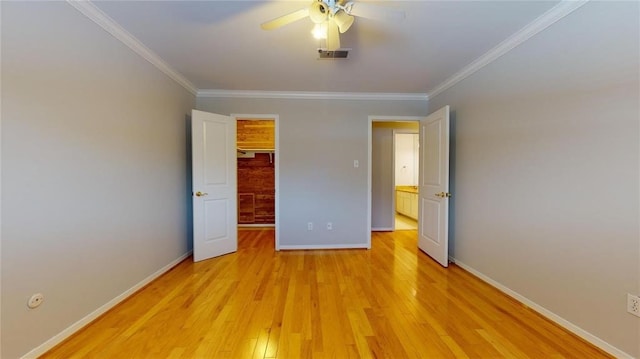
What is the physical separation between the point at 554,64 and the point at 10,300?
12.6 feet

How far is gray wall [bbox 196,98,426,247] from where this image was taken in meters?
3.69

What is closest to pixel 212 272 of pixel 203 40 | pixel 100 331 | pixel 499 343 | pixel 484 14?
pixel 100 331

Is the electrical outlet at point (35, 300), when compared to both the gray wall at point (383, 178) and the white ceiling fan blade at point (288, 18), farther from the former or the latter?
the gray wall at point (383, 178)

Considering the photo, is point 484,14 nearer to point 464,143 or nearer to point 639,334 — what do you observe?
point 464,143

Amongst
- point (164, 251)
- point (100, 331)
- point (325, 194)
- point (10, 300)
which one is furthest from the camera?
point (325, 194)

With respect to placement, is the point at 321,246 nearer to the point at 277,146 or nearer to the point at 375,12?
the point at 277,146

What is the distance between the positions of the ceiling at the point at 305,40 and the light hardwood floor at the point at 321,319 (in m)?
2.32

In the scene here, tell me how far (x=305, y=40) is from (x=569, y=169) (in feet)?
7.55

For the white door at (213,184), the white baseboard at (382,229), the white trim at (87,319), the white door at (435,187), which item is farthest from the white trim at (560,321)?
the white trim at (87,319)

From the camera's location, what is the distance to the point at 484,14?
190cm

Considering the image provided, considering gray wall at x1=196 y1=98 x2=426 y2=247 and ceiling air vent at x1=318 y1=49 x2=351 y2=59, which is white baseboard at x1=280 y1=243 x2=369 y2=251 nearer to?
gray wall at x1=196 y1=98 x2=426 y2=247

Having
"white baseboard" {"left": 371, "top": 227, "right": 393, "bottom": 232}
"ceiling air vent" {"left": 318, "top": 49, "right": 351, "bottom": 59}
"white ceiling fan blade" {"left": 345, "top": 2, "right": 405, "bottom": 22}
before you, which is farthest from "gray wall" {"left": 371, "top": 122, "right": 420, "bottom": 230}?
"white ceiling fan blade" {"left": 345, "top": 2, "right": 405, "bottom": 22}

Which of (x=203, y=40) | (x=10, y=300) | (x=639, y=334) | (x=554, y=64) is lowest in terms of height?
(x=639, y=334)

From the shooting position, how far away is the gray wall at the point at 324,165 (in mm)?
3693
